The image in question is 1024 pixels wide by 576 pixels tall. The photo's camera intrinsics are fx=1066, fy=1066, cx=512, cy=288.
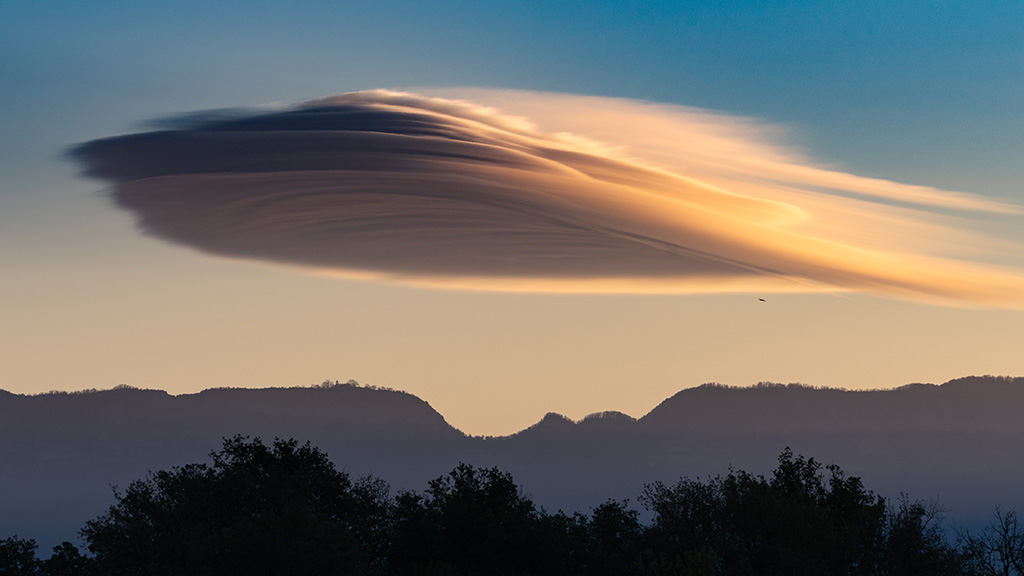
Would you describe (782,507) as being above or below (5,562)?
above

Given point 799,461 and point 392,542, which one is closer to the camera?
point 392,542

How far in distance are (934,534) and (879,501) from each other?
1042cm

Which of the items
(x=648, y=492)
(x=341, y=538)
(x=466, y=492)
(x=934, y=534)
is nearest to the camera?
(x=341, y=538)

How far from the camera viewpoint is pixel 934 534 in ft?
279

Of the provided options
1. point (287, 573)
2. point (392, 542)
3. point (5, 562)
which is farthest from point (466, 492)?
point (5, 562)

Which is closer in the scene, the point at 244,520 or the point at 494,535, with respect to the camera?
the point at 244,520

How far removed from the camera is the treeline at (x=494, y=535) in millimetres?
73500

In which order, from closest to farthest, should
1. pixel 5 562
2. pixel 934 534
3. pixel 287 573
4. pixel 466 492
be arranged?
pixel 287 573, pixel 934 534, pixel 466 492, pixel 5 562

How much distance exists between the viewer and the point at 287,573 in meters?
70.0

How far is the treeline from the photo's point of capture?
73.5 metres

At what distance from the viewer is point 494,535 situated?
90062mm

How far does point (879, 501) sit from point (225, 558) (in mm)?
57404

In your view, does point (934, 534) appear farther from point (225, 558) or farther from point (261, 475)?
point (261, 475)

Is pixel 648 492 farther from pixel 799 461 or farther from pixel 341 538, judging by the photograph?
pixel 341 538
